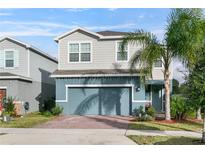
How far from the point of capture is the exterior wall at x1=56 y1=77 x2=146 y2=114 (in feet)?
81.4

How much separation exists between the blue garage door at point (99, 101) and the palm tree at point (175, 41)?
163 inches

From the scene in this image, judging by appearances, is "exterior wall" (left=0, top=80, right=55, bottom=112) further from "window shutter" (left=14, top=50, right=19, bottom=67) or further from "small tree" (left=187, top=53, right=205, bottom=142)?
"small tree" (left=187, top=53, right=205, bottom=142)

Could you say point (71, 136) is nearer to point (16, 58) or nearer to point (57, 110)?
point (57, 110)

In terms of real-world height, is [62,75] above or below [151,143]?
above

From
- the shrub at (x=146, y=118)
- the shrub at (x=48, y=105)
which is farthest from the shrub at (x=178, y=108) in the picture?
the shrub at (x=48, y=105)

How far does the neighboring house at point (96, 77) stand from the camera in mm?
25000

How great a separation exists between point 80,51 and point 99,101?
12.0ft

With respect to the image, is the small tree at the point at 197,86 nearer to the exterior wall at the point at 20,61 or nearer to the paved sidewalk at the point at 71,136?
the paved sidewalk at the point at 71,136

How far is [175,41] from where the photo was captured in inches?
795

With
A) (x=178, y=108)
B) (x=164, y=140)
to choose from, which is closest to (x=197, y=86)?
(x=164, y=140)
